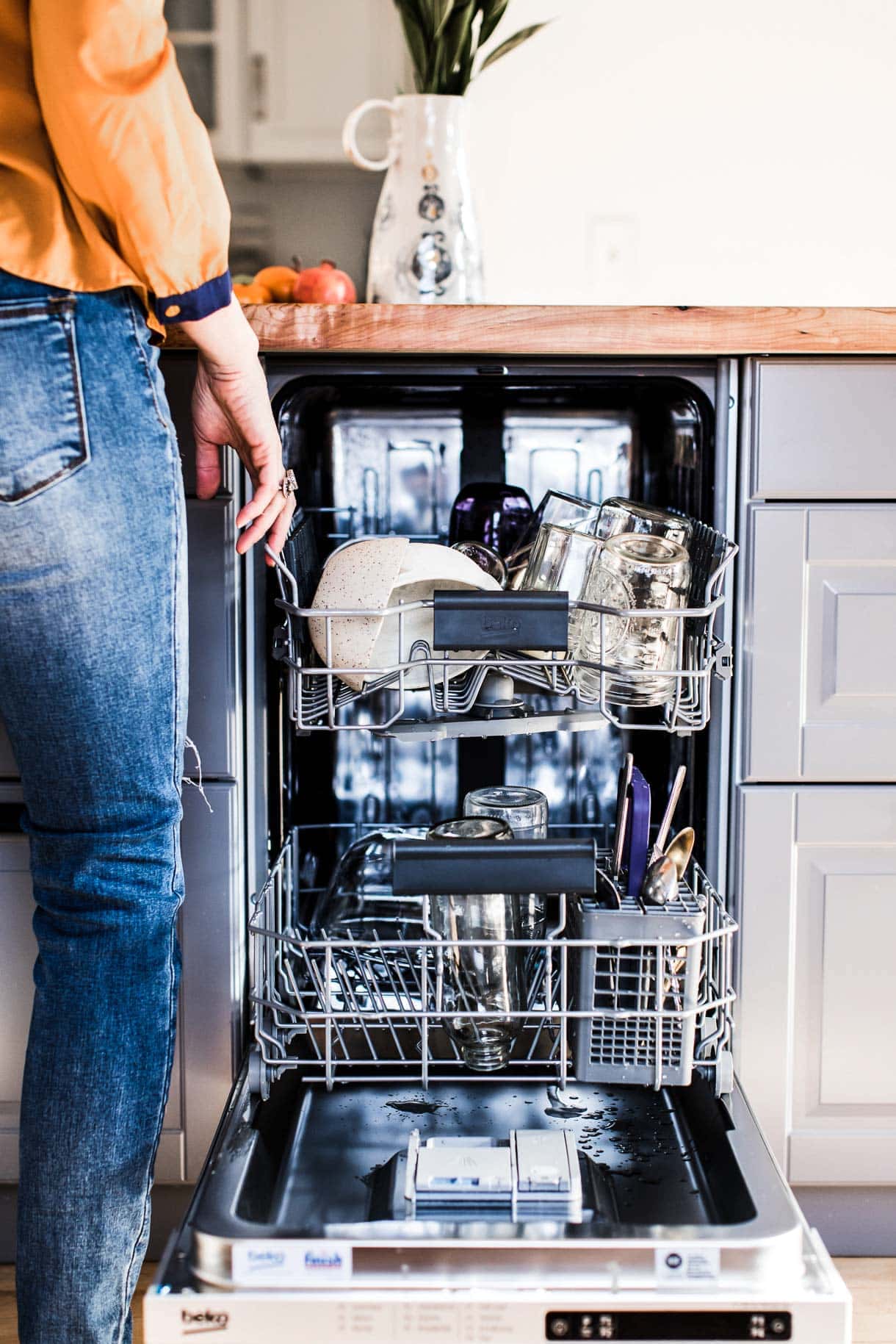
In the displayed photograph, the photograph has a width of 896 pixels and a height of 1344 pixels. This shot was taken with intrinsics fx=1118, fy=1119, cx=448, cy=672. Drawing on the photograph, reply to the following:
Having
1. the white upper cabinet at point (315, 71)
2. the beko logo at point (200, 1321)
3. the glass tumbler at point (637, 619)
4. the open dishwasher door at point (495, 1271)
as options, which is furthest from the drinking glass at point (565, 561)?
the white upper cabinet at point (315, 71)

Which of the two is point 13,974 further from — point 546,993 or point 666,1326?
point 666,1326

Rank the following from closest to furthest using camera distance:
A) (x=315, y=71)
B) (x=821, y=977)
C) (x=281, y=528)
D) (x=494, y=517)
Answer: (x=281, y=528), (x=821, y=977), (x=494, y=517), (x=315, y=71)

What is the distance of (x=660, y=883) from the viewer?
1.01m

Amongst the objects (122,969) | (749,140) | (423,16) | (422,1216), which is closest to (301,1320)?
(422,1216)

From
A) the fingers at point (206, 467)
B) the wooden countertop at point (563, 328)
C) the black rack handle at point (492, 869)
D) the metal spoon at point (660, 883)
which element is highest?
the wooden countertop at point (563, 328)

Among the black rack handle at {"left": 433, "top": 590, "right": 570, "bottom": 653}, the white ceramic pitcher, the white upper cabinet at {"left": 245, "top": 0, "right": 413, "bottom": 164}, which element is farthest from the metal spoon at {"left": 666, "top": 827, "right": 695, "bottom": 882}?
the white upper cabinet at {"left": 245, "top": 0, "right": 413, "bottom": 164}

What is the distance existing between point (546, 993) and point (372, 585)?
0.40m

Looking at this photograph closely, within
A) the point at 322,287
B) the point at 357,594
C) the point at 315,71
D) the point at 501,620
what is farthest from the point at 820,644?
the point at 315,71

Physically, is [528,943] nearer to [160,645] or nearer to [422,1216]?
[422,1216]

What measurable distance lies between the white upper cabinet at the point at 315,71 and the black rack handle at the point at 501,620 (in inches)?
43.1

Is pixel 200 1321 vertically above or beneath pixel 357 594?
beneath

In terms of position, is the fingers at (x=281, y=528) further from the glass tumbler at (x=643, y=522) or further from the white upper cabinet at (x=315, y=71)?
the white upper cabinet at (x=315, y=71)

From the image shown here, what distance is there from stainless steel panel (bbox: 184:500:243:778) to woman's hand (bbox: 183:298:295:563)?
0.11ft

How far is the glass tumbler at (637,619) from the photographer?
1.01 m
